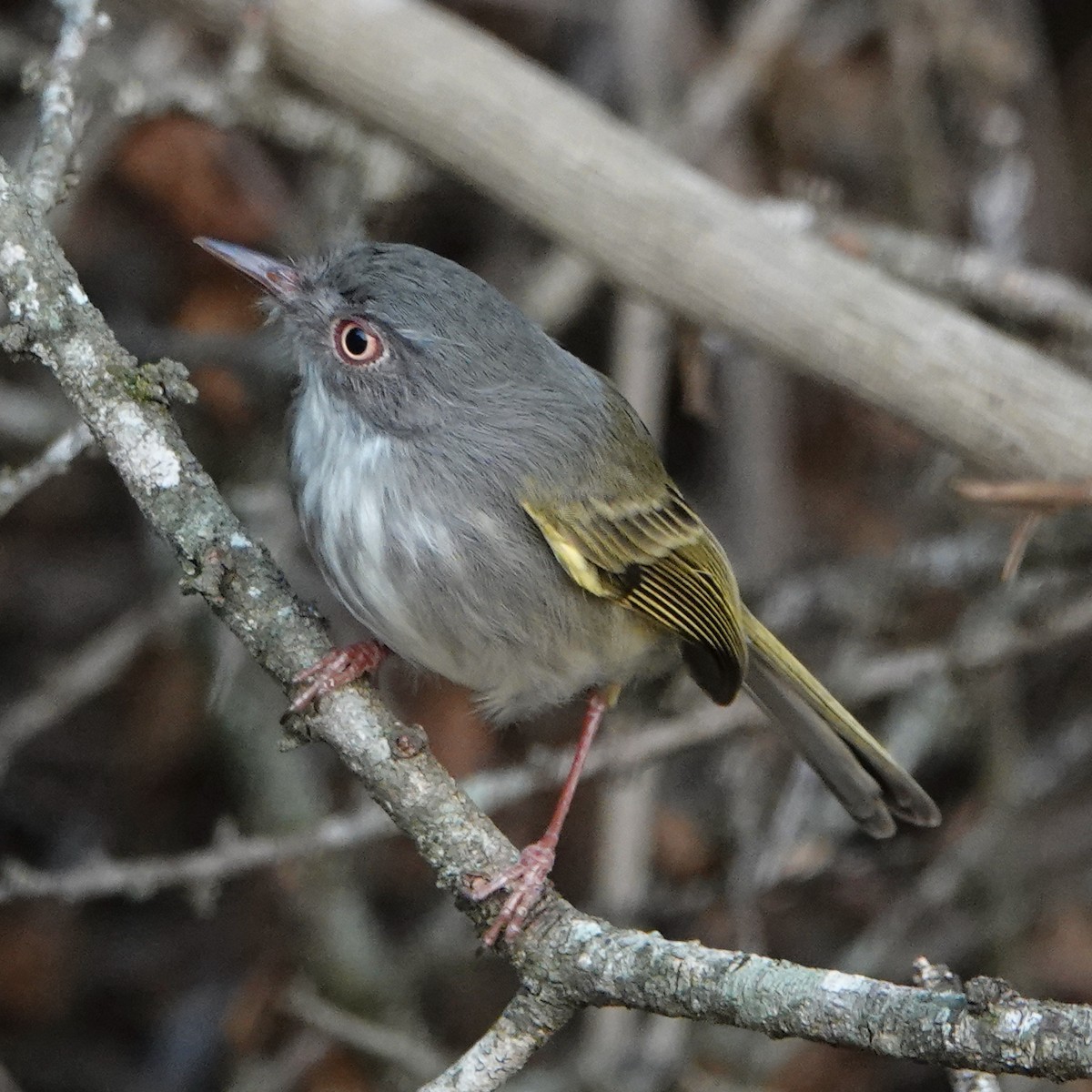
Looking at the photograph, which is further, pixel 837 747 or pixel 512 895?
pixel 837 747

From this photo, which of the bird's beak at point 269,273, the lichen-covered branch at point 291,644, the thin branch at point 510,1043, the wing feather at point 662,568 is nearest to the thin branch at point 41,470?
the lichen-covered branch at point 291,644

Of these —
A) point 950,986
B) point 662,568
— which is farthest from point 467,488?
point 950,986

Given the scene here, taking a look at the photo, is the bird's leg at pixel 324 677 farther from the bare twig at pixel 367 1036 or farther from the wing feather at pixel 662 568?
the bare twig at pixel 367 1036

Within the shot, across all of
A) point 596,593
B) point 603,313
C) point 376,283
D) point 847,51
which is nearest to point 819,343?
point 596,593

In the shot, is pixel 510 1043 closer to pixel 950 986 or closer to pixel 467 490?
pixel 950 986

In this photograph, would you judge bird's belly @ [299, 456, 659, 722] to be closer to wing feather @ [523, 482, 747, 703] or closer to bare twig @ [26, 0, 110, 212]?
wing feather @ [523, 482, 747, 703]

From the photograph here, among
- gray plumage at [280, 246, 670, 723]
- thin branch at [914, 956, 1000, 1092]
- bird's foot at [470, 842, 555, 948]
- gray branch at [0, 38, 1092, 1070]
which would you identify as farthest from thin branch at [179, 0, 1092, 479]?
thin branch at [914, 956, 1000, 1092]
